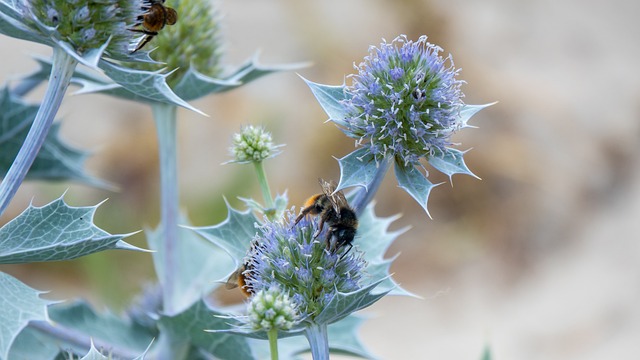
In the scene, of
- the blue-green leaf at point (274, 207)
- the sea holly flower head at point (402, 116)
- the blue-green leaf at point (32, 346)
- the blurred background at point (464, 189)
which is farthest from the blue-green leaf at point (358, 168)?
the blurred background at point (464, 189)

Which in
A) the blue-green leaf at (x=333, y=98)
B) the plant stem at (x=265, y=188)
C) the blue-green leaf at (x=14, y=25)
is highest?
the blue-green leaf at (x=333, y=98)

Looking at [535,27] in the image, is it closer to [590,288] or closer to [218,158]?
[590,288]

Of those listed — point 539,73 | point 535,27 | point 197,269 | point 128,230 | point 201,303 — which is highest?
point 535,27

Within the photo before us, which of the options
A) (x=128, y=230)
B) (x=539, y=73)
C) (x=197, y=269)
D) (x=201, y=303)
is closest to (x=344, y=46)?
(x=539, y=73)

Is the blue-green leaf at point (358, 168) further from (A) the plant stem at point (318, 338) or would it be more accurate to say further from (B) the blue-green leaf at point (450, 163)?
(A) the plant stem at point (318, 338)

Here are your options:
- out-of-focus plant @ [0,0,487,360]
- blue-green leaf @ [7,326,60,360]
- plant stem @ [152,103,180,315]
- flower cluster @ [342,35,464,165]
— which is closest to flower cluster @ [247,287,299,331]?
out-of-focus plant @ [0,0,487,360]

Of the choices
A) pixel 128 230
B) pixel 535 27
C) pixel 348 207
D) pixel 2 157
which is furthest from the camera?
pixel 535 27

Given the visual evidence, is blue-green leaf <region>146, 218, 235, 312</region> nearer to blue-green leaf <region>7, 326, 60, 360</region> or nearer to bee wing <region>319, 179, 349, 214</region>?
blue-green leaf <region>7, 326, 60, 360</region>
